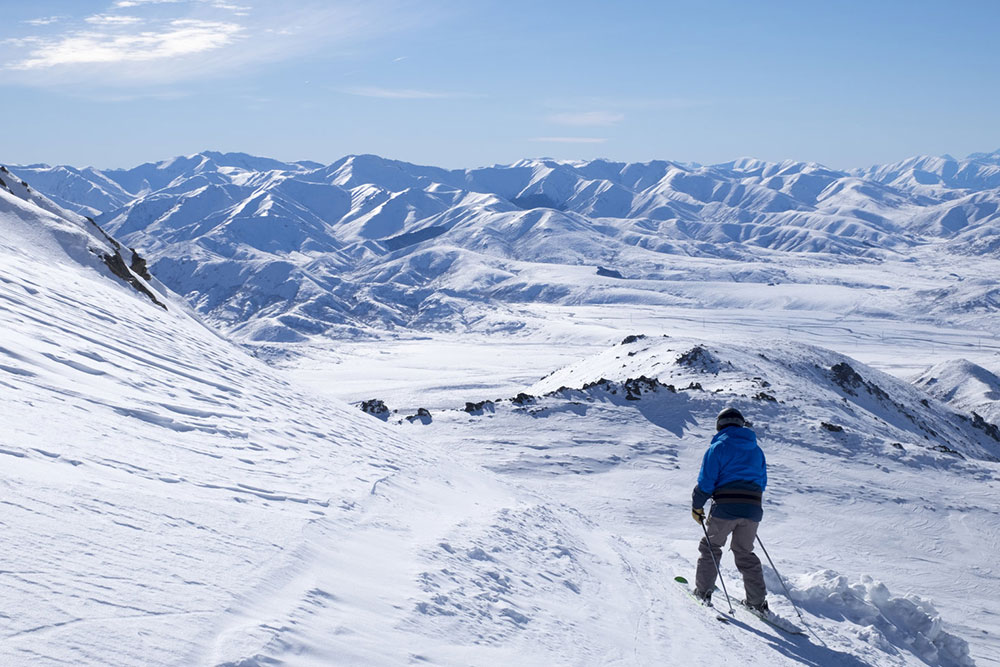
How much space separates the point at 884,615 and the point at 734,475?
3.64m

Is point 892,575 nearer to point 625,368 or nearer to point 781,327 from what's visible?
point 625,368

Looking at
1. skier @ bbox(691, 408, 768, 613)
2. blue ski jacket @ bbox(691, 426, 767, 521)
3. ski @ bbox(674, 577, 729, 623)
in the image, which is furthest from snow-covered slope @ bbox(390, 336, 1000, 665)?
blue ski jacket @ bbox(691, 426, 767, 521)

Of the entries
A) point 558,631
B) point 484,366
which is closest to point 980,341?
point 484,366

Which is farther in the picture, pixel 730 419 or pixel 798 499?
pixel 798 499

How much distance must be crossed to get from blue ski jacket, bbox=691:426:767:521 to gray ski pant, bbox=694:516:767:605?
0.17m

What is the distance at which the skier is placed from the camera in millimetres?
8867

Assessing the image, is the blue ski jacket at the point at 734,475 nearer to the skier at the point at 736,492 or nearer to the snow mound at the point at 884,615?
the skier at the point at 736,492

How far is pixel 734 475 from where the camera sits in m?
8.91

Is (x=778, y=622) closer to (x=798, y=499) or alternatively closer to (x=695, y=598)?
(x=695, y=598)

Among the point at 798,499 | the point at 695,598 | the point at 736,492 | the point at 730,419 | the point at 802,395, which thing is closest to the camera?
the point at 736,492

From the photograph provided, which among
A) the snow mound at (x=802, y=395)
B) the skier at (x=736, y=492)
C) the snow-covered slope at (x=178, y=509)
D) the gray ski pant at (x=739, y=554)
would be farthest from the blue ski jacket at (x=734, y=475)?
the snow mound at (x=802, y=395)

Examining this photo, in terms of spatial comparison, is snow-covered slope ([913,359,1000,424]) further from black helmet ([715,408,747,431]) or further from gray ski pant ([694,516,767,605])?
black helmet ([715,408,747,431])

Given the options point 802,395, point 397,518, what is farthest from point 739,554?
point 802,395

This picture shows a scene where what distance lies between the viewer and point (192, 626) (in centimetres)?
445
